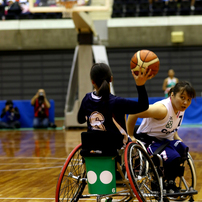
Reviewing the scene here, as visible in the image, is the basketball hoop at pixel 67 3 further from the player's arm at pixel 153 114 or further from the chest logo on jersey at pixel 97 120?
the chest logo on jersey at pixel 97 120

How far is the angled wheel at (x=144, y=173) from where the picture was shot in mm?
2546

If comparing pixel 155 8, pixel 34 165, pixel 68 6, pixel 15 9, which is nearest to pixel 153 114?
pixel 34 165

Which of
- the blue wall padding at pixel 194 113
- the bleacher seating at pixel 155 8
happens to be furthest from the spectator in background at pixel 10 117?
the bleacher seating at pixel 155 8

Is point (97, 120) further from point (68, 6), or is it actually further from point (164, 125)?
point (68, 6)

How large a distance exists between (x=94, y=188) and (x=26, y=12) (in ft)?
48.8

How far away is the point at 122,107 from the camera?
8.66ft

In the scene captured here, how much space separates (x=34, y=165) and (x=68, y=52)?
1118cm

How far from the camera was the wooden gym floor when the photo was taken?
3794 millimetres

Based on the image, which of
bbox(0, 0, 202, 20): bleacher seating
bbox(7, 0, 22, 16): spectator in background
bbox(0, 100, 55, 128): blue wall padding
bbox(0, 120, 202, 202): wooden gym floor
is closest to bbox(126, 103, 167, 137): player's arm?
bbox(0, 120, 202, 202): wooden gym floor

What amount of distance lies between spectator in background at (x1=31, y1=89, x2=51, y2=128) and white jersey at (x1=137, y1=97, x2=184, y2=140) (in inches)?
326

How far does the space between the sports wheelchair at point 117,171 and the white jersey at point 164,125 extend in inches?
11.3

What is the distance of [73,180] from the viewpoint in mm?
2871

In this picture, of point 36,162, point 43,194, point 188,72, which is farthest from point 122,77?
point 43,194

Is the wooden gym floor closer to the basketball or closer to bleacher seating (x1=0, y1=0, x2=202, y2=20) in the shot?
the basketball
